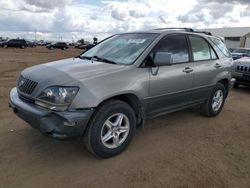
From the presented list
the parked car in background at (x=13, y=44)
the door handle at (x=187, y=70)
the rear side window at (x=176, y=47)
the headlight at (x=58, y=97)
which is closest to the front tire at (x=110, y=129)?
the headlight at (x=58, y=97)

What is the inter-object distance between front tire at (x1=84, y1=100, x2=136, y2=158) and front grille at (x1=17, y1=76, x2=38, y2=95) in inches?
36.4

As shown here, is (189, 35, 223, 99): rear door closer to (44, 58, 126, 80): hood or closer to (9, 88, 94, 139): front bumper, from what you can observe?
(44, 58, 126, 80): hood

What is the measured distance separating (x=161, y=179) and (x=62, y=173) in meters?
1.23

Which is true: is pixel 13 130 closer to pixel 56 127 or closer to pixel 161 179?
pixel 56 127

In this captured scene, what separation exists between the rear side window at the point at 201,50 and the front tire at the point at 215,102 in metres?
0.68

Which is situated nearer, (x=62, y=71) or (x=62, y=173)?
(x=62, y=173)

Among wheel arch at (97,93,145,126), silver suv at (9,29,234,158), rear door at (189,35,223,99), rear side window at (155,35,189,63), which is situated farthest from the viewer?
rear door at (189,35,223,99)

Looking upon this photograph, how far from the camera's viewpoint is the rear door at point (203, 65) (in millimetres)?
5195

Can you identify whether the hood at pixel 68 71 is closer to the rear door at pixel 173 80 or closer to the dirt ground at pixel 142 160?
the rear door at pixel 173 80

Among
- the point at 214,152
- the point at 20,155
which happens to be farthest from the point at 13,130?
the point at 214,152

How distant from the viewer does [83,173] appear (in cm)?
347

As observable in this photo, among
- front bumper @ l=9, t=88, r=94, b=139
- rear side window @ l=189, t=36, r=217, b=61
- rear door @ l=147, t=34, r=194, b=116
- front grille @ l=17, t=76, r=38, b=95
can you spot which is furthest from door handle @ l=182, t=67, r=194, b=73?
front grille @ l=17, t=76, r=38, b=95

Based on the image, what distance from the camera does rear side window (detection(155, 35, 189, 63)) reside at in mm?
A: 4574

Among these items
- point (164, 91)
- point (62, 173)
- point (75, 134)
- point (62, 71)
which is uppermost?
point (62, 71)
